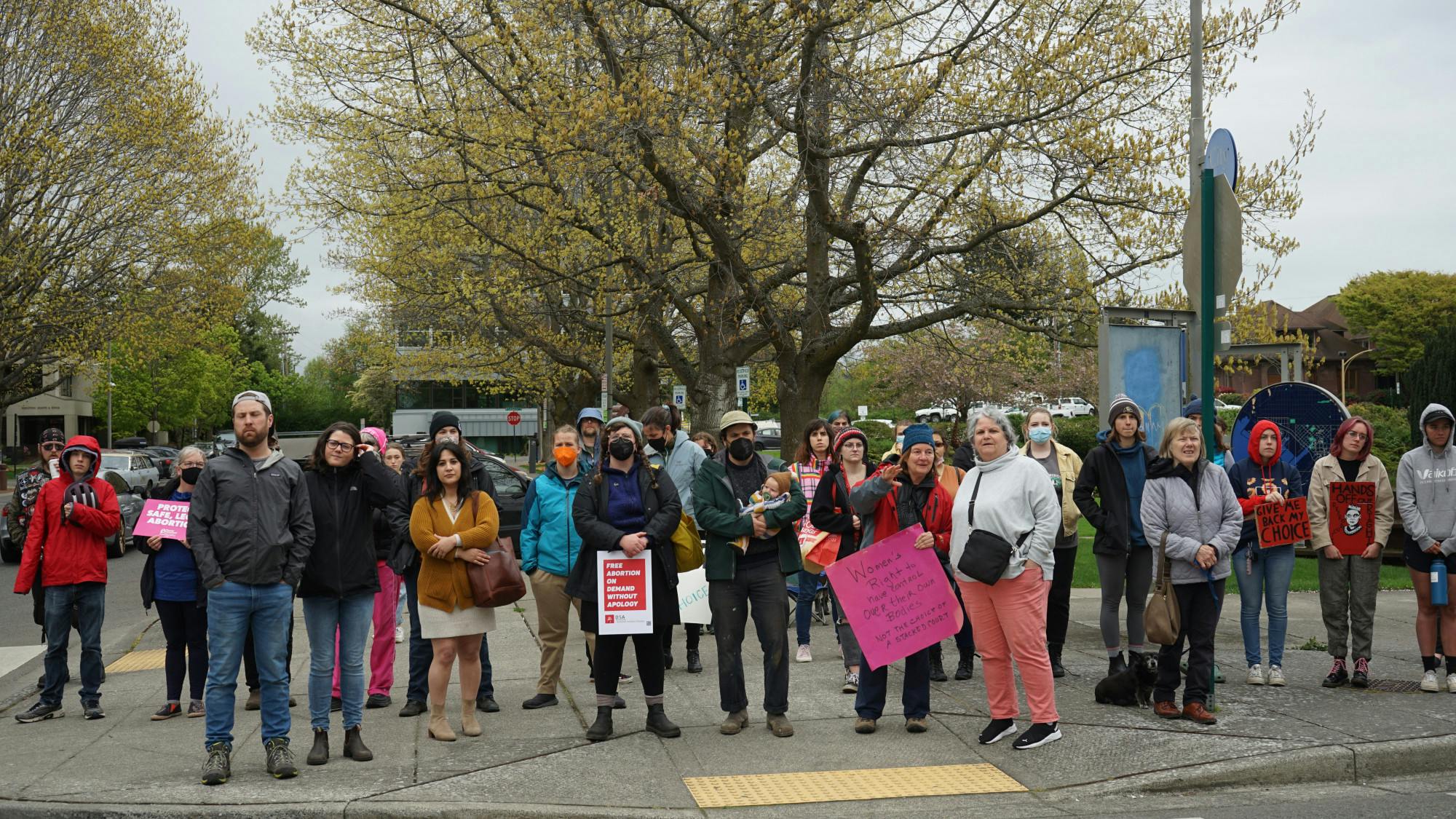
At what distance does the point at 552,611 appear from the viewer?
26.8ft


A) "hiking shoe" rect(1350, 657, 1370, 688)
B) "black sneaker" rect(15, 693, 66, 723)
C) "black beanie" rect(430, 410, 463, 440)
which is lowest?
"black sneaker" rect(15, 693, 66, 723)

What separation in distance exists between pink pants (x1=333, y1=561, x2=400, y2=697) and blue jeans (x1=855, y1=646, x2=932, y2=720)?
3303 mm

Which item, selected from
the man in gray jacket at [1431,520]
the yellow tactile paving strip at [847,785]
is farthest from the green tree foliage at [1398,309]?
the yellow tactile paving strip at [847,785]

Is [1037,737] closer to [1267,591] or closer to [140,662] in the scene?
[1267,591]

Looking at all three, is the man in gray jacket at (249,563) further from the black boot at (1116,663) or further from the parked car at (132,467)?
the parked car at (132,467)

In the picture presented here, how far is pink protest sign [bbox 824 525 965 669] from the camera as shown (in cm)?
714

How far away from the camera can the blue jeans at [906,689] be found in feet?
23.4

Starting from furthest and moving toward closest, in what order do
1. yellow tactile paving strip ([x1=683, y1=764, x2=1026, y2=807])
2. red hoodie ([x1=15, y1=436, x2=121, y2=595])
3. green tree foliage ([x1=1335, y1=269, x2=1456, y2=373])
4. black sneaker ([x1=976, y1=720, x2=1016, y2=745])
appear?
green tree foliage ([x1=1335, y1=269, x2=1456, y2=373])
red hoodie ([x1=15, y1=436, x2=121, y2=595])
black sneaker ([x1=976, y1=720, x2=1016, y2=745])
yellow tactile paving strip ([x1=683, y1=764, x2=1026, y2=807])

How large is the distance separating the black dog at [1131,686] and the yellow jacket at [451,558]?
400 centimetres

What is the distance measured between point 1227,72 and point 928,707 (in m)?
11.6

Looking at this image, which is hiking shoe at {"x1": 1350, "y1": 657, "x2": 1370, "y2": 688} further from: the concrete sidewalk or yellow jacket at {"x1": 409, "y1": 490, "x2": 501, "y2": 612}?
yellow jacket at {"x1": 409, "y1": 490, "x2": 501, "y2": 612}

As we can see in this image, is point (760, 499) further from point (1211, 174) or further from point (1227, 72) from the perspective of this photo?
point (1227, 72)

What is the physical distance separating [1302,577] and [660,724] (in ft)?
34.4

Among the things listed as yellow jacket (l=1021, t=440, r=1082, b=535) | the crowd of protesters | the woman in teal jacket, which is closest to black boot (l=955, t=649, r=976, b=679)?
the crowd of protesters
